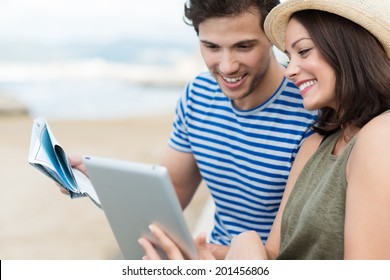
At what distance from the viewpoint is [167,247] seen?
166cm

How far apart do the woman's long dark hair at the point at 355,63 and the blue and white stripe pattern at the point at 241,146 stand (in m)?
0.52

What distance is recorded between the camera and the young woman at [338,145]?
163 cm

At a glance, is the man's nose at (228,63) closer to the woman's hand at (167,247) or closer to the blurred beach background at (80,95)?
the woman's hand at (167,247)

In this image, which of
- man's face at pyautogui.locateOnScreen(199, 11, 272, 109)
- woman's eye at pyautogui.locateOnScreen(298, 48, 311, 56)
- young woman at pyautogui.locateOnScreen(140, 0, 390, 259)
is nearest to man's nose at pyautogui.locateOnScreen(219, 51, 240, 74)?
man's face at pyautogui.locateOnScreen(199, 11, 272, 109)

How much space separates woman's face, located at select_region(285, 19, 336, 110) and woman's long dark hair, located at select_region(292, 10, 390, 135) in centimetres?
2

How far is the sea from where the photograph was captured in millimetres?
13359

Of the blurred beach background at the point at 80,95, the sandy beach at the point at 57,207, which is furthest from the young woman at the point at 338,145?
the sandy beach at the point at 57,207

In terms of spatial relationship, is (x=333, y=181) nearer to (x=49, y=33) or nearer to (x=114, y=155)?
(x=114, y=155)

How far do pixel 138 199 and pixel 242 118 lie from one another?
3.40 ft

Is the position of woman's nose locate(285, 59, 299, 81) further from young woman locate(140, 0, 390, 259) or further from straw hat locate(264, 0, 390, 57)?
straw hat locate(264, 0, 390, 57)

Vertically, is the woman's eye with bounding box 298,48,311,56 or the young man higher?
the woman's eye with bounding box 298,48,311,56

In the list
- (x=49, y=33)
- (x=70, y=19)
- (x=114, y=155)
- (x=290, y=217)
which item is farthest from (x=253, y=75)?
(x=70, y=19)

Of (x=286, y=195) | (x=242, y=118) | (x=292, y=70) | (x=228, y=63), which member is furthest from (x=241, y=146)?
(x=292, y=70)
